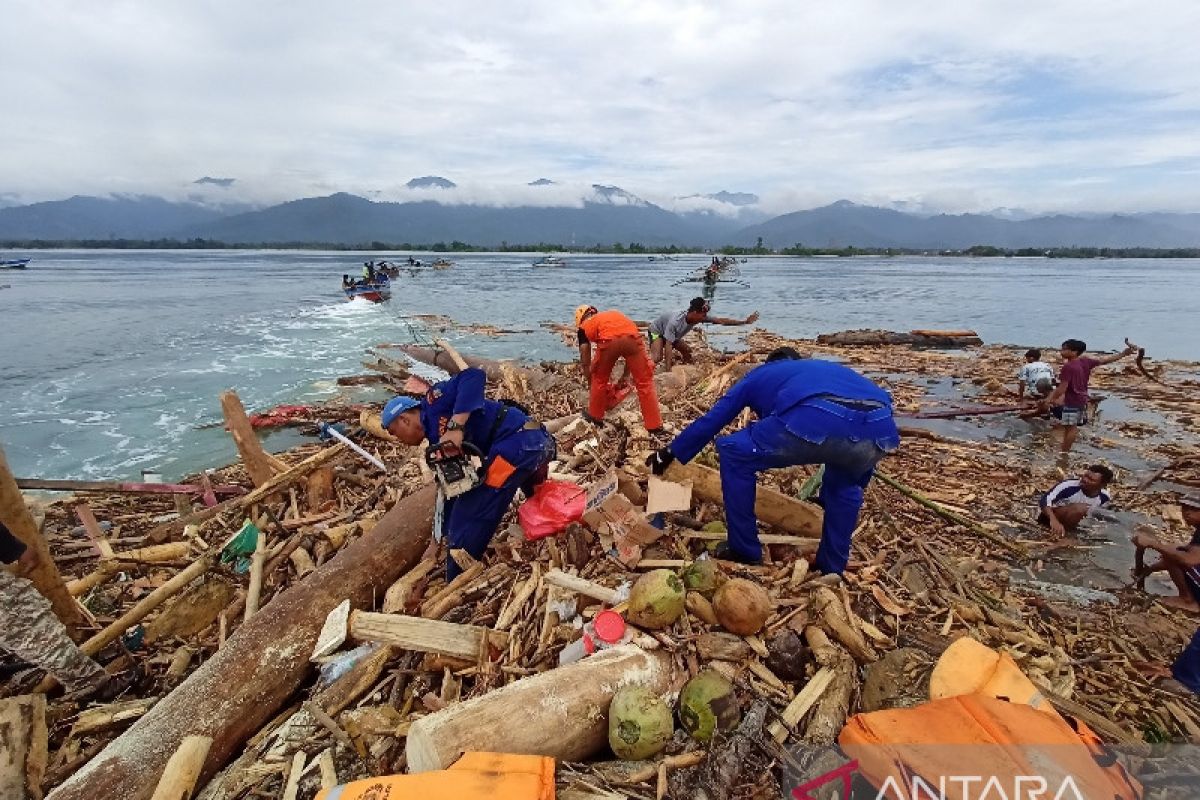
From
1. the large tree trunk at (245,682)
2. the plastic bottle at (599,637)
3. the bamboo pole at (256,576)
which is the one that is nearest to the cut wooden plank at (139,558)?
the bamboo pole at (256,576)

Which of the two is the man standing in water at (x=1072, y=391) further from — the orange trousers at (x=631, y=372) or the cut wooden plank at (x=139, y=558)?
the cut wooden plank at (x=139, y=558)

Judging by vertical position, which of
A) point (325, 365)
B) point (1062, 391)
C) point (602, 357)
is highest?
point (602, 357)

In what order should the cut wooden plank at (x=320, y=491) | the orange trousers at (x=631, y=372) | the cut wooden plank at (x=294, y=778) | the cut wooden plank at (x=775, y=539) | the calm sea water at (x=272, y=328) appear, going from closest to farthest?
the cut wooden plank at (x=294, y=778), the cut wooden plank at (x=775, y=539), the cut wooden plank at (x=320, y=491), the orange trousers at (x=631, y=372), the calm sea water at (x=272, y=328)

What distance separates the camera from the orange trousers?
24.6 feet

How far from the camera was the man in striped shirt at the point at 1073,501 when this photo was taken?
19.7 ft

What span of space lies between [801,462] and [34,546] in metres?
5.62

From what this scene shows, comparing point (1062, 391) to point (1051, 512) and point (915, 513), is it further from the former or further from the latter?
point (915, 513)

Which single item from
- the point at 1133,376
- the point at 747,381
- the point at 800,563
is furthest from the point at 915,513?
the point at 1133,376

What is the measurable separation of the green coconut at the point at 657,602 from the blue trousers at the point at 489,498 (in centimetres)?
147

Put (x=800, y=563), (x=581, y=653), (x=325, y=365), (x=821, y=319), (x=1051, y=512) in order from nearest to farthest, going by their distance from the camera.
Result: (x=581, y=653) < (x=800, y=563) < (x=1051, y=512) < (x=325, y=365) < (x=821, y=319)

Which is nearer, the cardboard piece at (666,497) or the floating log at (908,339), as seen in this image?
the cardboard piece at (666,497)

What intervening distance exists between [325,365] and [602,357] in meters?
13.6

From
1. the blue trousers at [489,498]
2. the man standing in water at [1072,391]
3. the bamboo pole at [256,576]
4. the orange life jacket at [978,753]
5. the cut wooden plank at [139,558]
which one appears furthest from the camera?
the man standing in water at [1072,391]

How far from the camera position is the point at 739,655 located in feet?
11.5
